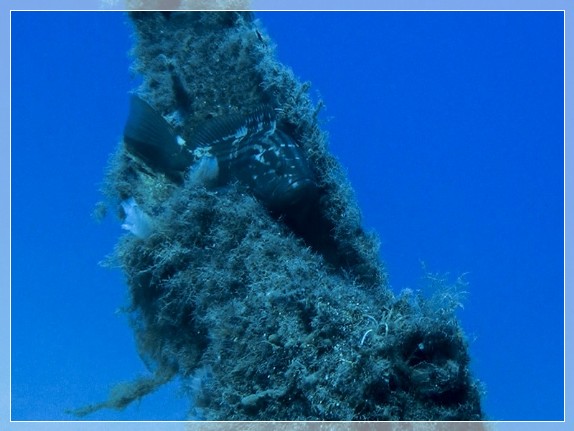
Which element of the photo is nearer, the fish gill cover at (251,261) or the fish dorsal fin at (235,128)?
the fish gill cover at (251,261)

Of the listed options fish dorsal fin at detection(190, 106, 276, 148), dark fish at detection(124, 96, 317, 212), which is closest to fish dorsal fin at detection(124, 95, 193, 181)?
dark fish at detection(124, 96, 317, 212)

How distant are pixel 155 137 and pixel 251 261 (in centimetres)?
151

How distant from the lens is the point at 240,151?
448 centimetres

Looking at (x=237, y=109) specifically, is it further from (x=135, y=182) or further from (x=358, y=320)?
(x=358, y=320)

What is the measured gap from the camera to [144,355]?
192 inches

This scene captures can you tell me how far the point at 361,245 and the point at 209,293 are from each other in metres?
1.50

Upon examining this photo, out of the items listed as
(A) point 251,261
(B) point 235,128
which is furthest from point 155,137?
(A) point 251,261

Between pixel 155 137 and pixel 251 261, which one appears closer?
pixel 251 261

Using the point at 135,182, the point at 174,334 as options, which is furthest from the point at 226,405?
the point at 135,182

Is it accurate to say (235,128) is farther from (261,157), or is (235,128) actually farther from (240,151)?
(261,157)

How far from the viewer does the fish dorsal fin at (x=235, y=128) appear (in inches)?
178

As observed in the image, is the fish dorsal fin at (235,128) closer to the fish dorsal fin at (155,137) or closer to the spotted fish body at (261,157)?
the spotted fish body at (261,157)

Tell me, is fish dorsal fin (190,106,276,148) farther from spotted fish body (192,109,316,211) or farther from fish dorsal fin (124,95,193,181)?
fish dorsal fin (124,95,193,181)

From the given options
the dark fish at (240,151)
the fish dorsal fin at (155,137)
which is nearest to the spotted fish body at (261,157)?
the dark fish at (240,151)
